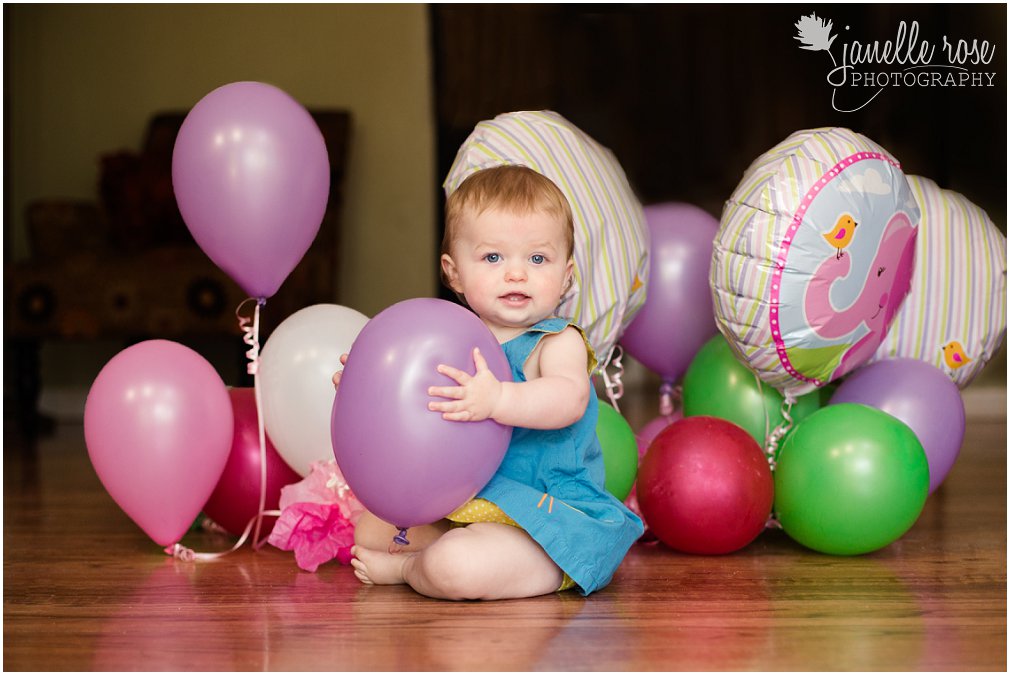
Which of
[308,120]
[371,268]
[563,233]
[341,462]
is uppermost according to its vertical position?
[308,120]

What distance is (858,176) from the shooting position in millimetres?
1976

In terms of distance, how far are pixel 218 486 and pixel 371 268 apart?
326 cm

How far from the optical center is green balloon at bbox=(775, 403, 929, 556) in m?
1.86

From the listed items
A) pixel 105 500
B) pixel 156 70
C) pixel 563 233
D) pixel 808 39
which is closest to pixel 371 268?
pixel 156 70

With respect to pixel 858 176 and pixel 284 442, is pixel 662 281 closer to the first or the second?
pixel 858 176

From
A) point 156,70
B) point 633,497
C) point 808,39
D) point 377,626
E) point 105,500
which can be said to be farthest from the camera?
point 156,70

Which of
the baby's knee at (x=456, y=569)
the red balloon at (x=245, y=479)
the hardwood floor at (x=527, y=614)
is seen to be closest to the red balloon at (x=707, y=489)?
the hardwood floor at (x=527, y=614)

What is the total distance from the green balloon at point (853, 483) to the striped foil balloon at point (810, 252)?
152mm

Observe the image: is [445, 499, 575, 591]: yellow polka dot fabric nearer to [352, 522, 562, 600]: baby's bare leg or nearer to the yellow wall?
[352, 522, 562, 600]: baby's bare leg

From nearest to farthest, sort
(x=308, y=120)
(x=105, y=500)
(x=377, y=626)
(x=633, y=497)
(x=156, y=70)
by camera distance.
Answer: (x=377, y=626)
(x=308, y=120)
(x=633, y=497)
(x=105, y=500)
(x=156, y=70)

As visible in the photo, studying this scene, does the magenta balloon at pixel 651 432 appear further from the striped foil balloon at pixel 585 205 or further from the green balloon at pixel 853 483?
the green balloon at pixel 853 483

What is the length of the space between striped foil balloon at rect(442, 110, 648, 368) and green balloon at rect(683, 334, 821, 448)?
0.20 metres

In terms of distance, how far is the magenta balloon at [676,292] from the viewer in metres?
2.36

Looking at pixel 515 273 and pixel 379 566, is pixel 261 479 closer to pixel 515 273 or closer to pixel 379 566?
pixel 379 566
